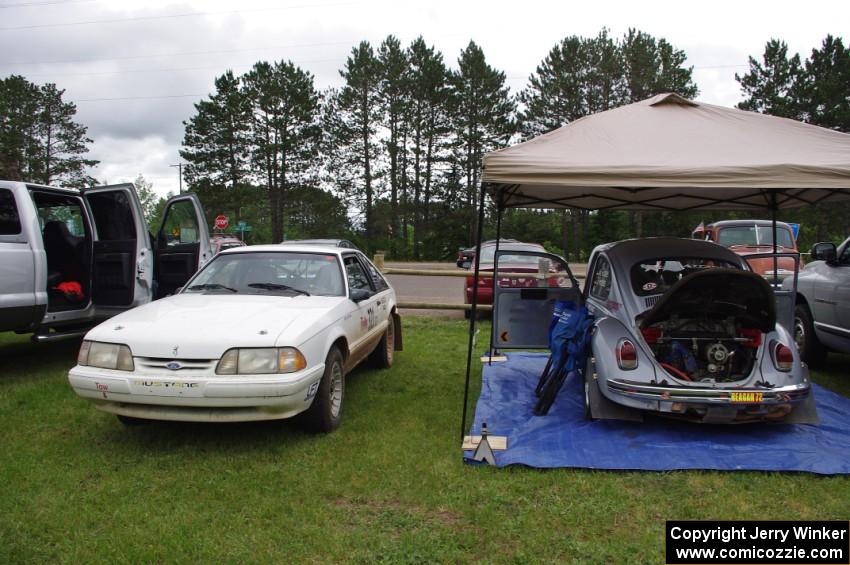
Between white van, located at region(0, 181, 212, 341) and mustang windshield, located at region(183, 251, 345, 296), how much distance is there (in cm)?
182

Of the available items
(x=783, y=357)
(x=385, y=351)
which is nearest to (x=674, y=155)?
(x=783, y=357)

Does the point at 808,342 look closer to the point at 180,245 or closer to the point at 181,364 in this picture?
the point at 181,364

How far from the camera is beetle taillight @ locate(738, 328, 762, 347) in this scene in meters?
4.95

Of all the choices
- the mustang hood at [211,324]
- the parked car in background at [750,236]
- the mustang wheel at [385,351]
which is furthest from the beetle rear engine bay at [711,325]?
the parked car in background at [750,236]

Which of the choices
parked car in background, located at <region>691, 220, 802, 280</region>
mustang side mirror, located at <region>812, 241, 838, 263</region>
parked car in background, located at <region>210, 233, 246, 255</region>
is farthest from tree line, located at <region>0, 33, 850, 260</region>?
mustang side mirror, located at <region>812, 241, 838, 263</region>

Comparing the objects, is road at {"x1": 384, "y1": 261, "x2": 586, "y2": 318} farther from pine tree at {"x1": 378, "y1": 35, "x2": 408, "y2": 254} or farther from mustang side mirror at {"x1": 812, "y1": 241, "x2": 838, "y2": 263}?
pine tree at {"x1": 378, "y1": 35, "x2": 408, "y2": 254}

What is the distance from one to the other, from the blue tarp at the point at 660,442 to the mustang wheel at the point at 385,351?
1.76 metres

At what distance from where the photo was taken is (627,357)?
4.77 meters

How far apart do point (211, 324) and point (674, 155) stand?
3705 mm

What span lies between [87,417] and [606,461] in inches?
172

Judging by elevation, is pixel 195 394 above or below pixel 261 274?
below

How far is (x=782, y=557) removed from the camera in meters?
3.16

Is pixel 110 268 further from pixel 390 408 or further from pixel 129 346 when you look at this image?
pixel 390 408

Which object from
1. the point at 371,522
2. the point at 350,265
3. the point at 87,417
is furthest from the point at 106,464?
the point at 350,265
